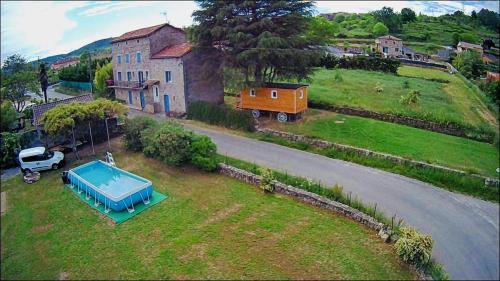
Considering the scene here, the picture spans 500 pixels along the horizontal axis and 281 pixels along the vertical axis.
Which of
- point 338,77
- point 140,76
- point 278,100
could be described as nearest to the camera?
point 278,100

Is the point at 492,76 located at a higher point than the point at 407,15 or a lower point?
lower

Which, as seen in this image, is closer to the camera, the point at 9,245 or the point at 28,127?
the point at 9,245

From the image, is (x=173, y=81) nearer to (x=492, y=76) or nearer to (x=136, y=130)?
(x=136, y=130)

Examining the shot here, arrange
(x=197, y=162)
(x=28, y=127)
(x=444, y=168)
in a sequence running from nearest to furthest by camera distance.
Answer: (x=444, y=168) < (x=197, y=162) < (x=28, y=127)

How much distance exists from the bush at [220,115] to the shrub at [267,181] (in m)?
7.74

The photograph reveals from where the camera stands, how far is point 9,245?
31.9 ft

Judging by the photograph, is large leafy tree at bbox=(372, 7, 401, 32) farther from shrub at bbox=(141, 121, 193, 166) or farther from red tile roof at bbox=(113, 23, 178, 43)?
red tile roof at bbox=(113, 23, 178, 43)

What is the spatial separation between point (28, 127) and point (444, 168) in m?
21.8

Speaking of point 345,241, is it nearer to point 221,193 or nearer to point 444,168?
point 444,168

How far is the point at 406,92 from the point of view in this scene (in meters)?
21.7

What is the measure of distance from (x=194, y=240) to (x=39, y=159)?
10925 mm

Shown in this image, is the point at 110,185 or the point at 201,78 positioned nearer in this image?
the point at 110,185

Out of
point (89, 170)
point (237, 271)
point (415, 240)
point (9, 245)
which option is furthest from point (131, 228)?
point (415, 240)

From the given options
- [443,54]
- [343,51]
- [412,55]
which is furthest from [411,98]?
[443,54]
